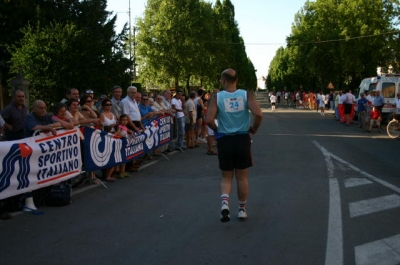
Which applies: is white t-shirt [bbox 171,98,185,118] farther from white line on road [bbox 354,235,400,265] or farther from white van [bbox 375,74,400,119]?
white van [bbox 375,74,400,119]

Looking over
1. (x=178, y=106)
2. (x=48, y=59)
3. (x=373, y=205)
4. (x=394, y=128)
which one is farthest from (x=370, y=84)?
(x=373, y=205)

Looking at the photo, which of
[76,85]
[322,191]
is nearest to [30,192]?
[322,191]

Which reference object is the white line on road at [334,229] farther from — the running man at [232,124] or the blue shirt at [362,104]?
the blue shirt at [362,104]

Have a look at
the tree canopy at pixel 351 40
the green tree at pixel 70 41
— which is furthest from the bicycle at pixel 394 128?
the tree canopy at pixel 351 40

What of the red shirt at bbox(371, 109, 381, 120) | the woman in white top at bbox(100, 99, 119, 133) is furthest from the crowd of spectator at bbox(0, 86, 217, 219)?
the red shirt at bbox(371, 109, 381, 120)

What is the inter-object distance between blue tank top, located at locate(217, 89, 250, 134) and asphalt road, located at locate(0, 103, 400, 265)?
48.3 inches

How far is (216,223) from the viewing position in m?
6.23

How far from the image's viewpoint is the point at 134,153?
1123cm

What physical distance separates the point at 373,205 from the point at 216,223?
2.52 metres

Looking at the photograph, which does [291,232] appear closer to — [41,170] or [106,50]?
[41,170]

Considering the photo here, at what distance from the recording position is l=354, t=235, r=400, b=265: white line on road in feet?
15.6

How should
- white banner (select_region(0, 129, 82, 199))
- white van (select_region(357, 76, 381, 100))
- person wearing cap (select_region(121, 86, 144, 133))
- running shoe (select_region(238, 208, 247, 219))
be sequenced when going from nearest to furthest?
running shoe (select_region(238, 208, 247, 219)) < white banner (select_region(0, 129, 82, 199)) < person wearing cap (select_region(121, 86, 144, 133)) < white van (select_region(357, 76, 381, 100))

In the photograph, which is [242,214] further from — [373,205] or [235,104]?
[373,205]

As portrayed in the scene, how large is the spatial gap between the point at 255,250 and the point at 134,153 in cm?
653
